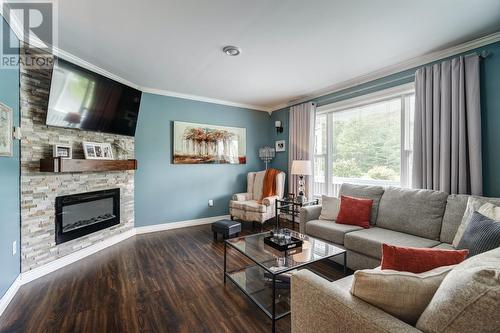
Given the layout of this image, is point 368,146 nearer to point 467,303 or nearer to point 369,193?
point 369,193

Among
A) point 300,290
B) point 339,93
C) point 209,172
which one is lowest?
point 300,290

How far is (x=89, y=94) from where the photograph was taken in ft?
9.46

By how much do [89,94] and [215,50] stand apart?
5.55 ft

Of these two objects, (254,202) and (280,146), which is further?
(280,146)

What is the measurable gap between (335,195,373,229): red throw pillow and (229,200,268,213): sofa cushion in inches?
57.3

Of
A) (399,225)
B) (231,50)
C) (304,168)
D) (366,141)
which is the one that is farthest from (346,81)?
(399,225)

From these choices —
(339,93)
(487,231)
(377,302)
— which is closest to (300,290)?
(377,302)

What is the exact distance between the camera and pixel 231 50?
2.64 metres

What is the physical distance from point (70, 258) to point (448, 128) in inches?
184

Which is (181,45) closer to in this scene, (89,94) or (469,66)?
(89,94)

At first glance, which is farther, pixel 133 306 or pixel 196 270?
pixel 196 270

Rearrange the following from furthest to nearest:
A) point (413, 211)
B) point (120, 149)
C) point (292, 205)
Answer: point (292, 205) < point (120, 149) < point (413, 211)

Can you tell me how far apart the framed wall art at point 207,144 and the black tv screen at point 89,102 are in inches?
33.6

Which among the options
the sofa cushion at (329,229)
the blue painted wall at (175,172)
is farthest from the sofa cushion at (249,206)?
the sofa cushion at (329,229)
